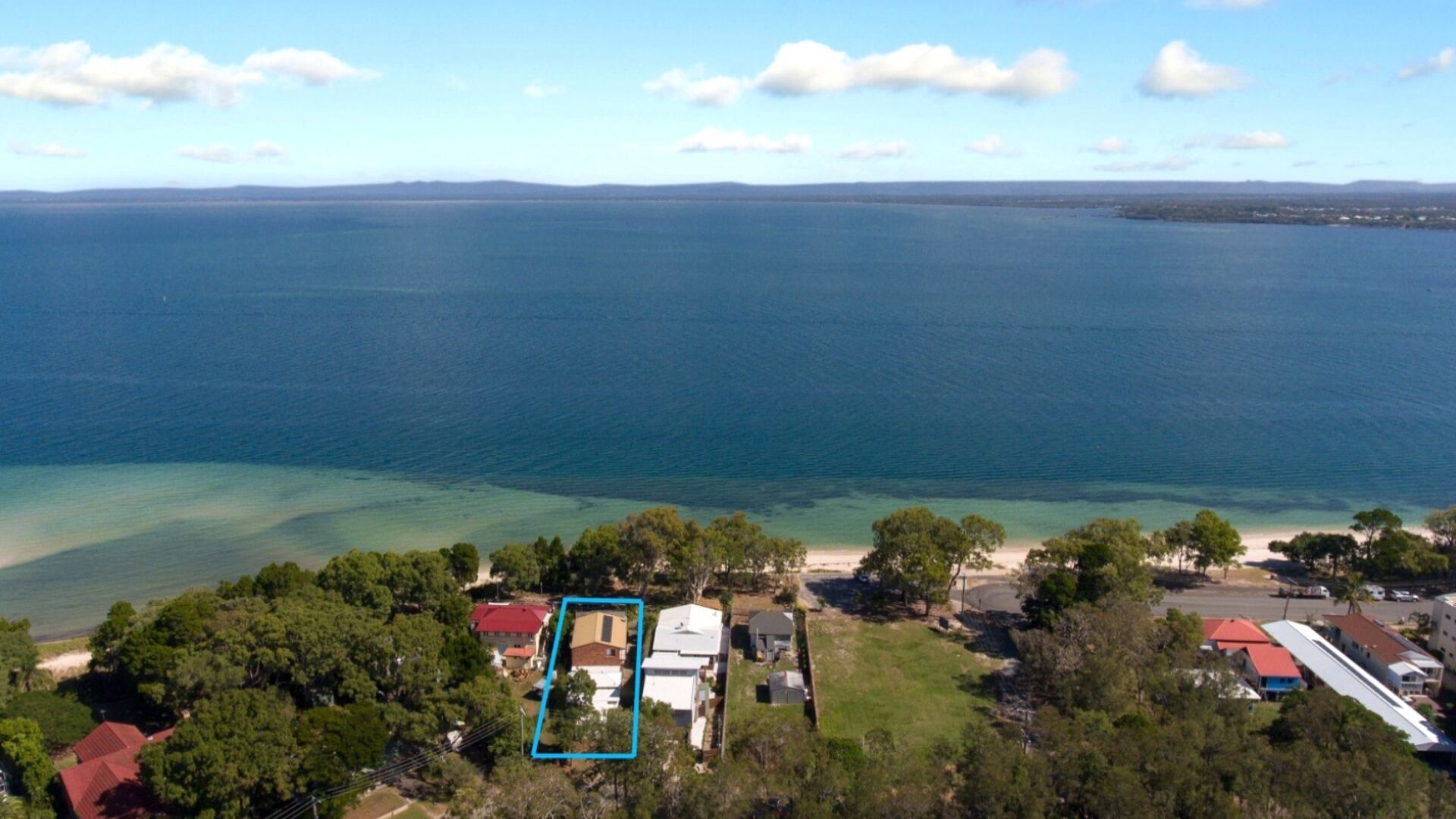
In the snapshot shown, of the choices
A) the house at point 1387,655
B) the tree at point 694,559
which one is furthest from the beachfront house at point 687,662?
the house at point 1387,655

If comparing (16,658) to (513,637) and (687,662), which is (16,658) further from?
(687,662)

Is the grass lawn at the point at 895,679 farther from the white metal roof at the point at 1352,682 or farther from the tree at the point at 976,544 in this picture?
the white metal roof at the point at 1352,682

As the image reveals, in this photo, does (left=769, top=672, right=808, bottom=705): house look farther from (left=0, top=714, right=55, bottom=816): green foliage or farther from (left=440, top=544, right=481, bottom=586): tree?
(left=0, top=714, right=55, bottom=816): green foliage

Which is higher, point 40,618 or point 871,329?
point 871,329

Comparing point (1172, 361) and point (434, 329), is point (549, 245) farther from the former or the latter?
point (1172, 361)

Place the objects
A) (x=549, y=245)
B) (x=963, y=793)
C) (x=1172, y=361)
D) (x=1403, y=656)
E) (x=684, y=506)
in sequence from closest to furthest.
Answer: (x=963, y=793), (x=1403, y=656), (x=684, y=506), (x=1172, y=361), (x=549, y=245)

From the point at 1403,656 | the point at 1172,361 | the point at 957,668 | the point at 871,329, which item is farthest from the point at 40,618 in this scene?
the point at 1172,361

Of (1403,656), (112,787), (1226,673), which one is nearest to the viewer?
(112,787)
